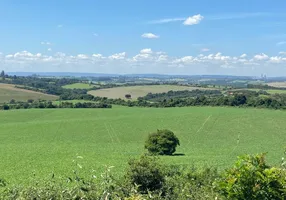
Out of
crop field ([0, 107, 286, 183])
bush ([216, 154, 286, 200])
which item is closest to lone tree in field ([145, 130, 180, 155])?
crop field ([0, 107, 286, 183])

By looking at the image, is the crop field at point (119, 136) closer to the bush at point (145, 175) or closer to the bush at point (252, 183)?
the bush at point (145, 175)

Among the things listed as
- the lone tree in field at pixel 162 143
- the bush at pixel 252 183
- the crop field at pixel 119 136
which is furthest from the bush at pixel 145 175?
the lone tree in field at pixel 162 143

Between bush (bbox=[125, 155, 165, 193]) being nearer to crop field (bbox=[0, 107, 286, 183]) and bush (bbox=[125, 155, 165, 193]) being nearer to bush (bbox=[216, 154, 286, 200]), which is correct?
bush (bbox=[216, 154, 286, 200])

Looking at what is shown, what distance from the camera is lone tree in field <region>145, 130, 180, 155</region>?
1698 inches

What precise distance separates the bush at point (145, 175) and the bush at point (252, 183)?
921 cm

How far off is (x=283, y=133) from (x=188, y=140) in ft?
60.7

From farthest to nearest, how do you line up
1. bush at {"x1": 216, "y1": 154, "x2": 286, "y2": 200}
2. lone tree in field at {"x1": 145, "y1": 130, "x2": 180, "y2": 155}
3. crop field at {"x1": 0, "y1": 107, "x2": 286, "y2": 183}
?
lone tree in field at {"x1": 145, "y1": 130, "x2": 180, "y2": 155} < crop field at {"x1": 0, "y1": 107, "x2": 286, "y2": 183} < bush at {"x1": 216, "y1": 154, "x2": 286, "y2": 200}

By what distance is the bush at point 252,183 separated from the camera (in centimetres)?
829

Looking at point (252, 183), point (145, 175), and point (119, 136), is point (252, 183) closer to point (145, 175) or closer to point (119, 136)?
point (145, 175)

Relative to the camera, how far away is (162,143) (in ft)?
141

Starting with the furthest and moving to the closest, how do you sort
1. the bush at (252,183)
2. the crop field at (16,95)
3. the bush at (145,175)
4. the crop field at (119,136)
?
the crop field at (16,95)
the crop field at (119,136)
the bush at (145,175)
the bush at (252,183)

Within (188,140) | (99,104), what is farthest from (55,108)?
(188,140)

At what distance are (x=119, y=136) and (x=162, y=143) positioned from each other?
2188 cm

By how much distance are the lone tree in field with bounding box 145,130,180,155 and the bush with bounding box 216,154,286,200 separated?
3454 cm
